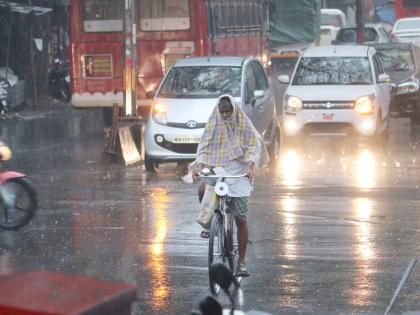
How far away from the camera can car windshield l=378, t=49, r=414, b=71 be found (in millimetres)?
24281

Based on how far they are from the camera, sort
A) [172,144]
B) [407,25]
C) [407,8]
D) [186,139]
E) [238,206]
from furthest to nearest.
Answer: [407,8] → [407,25] → [172,144] → [186,139] → [238,206]

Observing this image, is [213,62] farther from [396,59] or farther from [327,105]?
[396,59]

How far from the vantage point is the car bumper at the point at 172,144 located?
16750 mm

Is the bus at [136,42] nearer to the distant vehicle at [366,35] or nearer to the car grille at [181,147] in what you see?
the car grille at [181,147]

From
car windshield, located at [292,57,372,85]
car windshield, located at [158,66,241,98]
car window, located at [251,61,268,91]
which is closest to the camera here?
car windshield, located at [158,66,241,98]

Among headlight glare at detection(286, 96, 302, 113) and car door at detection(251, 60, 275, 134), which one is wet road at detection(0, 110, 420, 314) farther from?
headlight glare at detection(286, 96, 302, 113)

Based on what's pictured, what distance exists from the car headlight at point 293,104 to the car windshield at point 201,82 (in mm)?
2604

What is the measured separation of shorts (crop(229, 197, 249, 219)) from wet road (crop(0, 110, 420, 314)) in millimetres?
565

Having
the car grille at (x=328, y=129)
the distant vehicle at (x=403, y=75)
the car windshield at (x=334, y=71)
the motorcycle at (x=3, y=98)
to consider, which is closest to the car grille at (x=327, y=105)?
the car grille at (x=328, y=129)

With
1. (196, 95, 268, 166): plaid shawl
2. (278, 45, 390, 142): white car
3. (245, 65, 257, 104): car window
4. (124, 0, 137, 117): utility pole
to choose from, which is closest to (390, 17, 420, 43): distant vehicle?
(278, 45, 390, 142): white car

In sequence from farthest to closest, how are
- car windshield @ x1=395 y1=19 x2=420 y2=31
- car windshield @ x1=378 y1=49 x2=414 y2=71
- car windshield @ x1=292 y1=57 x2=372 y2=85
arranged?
car windshield @ x1=395 y1=19 x2=420 y2=31 → car windshield @ x1=378 y1=49 x2=414 y2=71 → car windshield @ x1=292 y1=57 x2=372 y2=85

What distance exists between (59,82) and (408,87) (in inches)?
507

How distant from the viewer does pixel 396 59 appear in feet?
80.4

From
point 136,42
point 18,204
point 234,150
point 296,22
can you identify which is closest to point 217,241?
point 234,150
